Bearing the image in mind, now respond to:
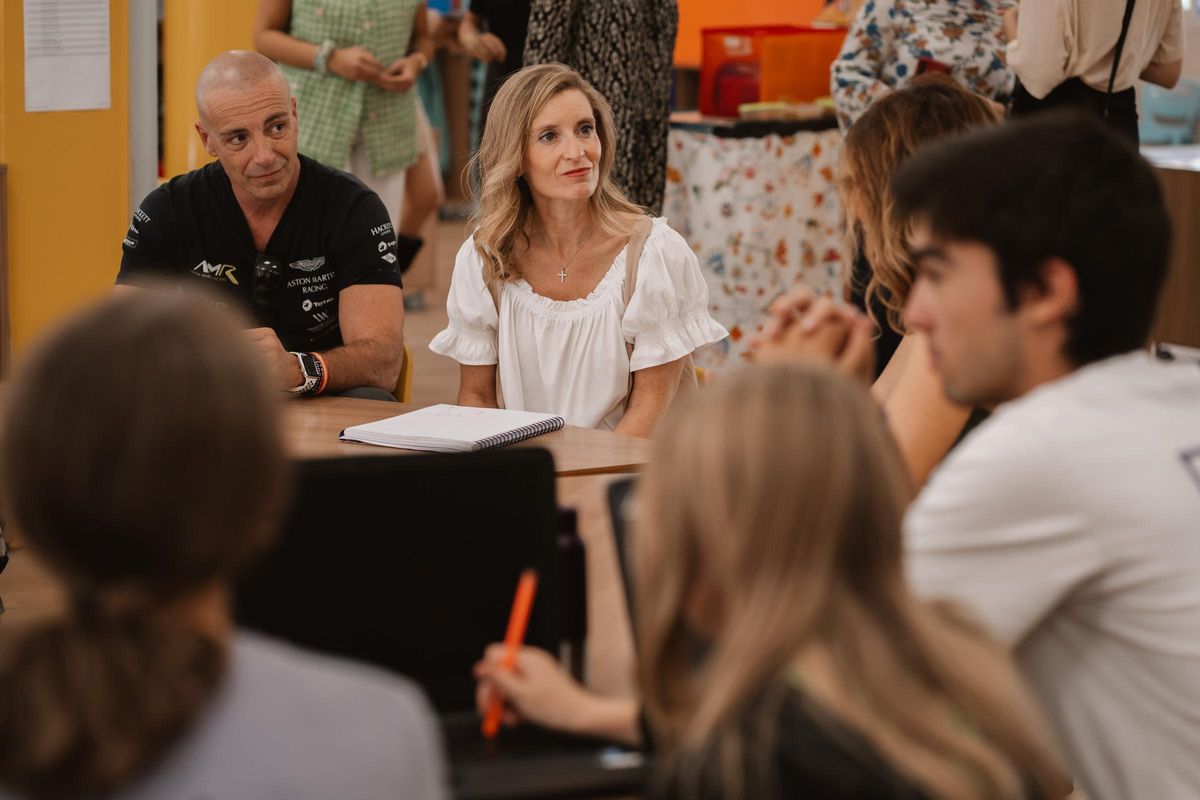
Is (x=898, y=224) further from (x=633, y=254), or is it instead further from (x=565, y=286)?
(x=565, y=286)

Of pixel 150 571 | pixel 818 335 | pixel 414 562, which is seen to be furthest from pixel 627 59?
pixel 150 571

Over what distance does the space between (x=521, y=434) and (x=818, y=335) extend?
88 centimetres

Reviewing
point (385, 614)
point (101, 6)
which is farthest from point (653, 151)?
point (385, 614)

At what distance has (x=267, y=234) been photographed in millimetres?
3348

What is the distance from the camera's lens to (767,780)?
109 cm

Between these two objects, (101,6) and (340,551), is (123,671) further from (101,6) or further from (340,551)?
(101,6)

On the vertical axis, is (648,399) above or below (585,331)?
below

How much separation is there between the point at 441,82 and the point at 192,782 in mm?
8528

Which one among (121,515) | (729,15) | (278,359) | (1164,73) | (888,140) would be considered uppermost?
(729,15)

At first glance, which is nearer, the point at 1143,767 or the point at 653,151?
the point at 1143,767

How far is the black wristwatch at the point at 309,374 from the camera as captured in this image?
288 cm

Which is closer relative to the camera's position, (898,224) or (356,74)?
(898,224)

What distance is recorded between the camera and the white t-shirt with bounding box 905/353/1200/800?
1.38 m

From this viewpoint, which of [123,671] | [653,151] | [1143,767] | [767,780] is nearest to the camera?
[123,671]
